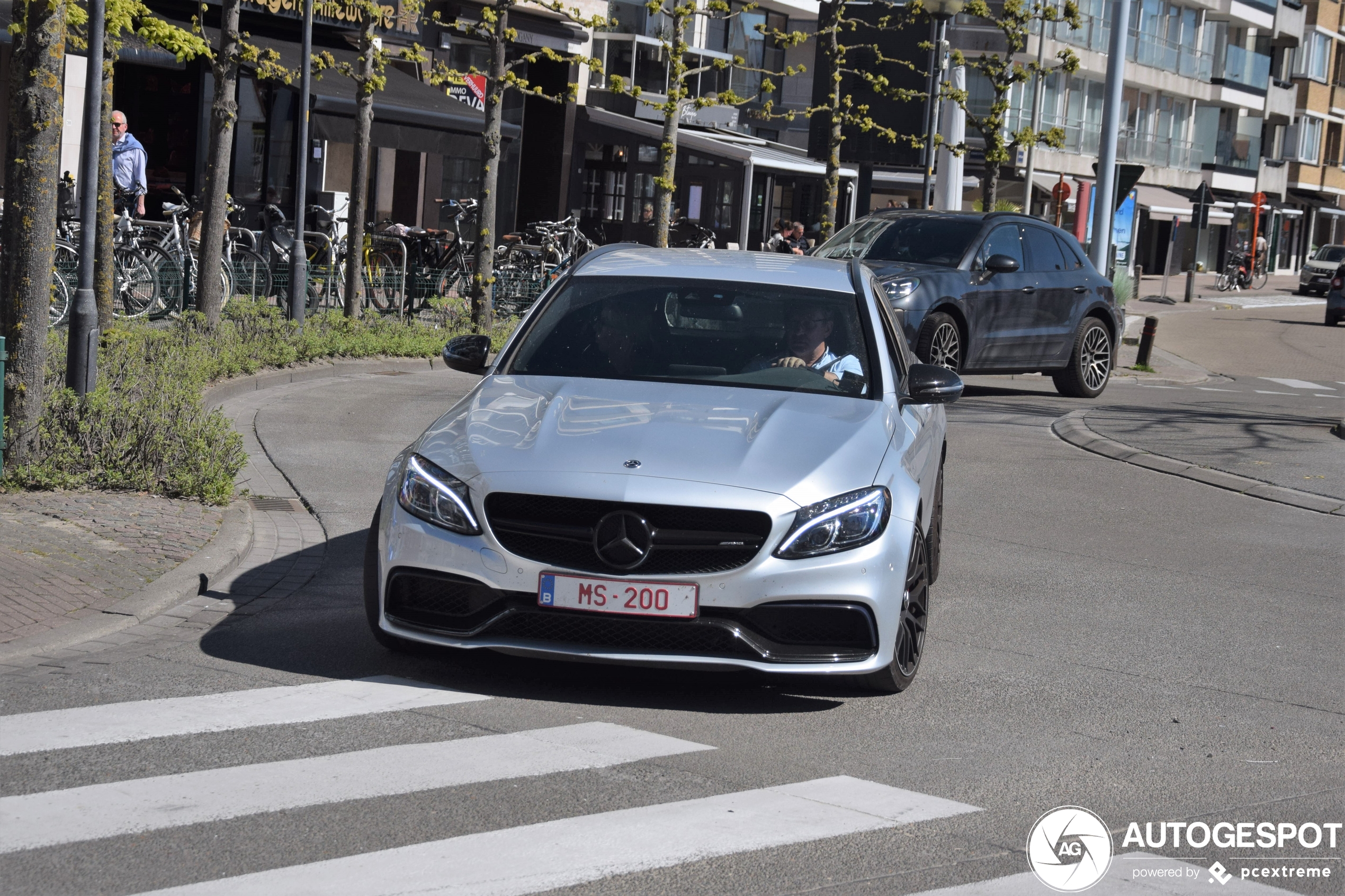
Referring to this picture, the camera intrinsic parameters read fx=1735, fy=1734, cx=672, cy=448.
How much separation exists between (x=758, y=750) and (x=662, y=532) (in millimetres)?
777

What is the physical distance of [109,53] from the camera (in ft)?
49.8

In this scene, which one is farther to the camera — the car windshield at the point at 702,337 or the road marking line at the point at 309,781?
the car windshield at the point at 702,337

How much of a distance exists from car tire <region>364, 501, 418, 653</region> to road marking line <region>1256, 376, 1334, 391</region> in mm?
20079

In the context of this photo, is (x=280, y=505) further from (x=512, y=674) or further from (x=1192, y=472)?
(x=1192, y=472)

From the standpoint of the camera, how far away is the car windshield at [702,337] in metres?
7.04

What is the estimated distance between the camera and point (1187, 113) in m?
77.4

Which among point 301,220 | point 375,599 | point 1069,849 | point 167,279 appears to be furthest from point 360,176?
point 1069,849

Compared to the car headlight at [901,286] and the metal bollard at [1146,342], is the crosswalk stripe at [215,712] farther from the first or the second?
the metal bollard at [1146,342]

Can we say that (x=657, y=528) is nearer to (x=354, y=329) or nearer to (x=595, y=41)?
(x=354, y=329)

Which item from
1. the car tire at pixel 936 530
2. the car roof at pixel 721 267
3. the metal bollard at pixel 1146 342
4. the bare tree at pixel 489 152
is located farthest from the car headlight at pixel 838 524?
the metal bollard at pixel 1146 342

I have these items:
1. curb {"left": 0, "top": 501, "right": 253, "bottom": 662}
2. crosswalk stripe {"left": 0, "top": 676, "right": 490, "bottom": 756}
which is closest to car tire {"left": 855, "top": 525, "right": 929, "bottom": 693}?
crosswalk stripe {"left": 0, "top": 676, "right": 490, "bottom": 756}

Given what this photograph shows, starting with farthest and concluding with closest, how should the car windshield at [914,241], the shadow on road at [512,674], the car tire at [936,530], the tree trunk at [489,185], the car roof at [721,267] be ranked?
the tree trunk at [489,185] → the car windshield at [914,241] → the car tire at [936,530] → the car roof at [721,267] → the shadow on road at [512,674]

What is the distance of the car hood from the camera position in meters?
5.86

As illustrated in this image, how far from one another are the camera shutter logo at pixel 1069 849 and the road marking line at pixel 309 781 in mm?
1163
